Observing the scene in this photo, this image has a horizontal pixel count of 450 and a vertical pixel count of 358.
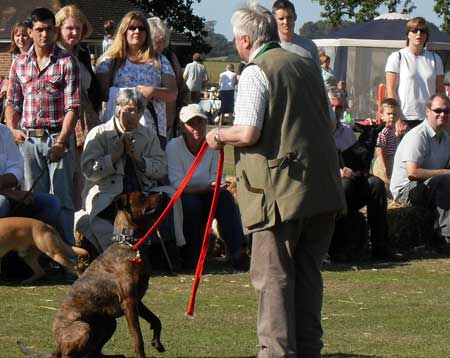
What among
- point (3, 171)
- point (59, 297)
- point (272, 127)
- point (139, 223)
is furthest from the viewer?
point (3, 171)

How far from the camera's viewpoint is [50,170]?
375 inches

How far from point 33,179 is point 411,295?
3.36 metres

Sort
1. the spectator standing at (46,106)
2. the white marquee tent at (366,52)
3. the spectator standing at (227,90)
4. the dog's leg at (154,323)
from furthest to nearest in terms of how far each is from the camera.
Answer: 1. the spectator standing at (227,90)
2. the white marquee tent at (366,52)
3. the spectator standing at (46,106)
4. the dog's leg at (154,323)

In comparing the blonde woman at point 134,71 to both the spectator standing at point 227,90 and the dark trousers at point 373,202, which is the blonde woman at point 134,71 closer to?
the dark trousers at point 373,202

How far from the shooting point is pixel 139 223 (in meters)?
6.71

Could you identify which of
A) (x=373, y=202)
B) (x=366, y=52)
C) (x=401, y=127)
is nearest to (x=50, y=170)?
(x=373, y=202)

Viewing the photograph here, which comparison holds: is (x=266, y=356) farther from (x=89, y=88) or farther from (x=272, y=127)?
(x=89, y=88)

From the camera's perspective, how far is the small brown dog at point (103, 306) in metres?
6.00

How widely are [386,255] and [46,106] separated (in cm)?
357

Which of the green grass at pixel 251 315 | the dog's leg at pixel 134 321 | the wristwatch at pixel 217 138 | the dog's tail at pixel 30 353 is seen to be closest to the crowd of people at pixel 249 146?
the wristwatch at pixel 217 138

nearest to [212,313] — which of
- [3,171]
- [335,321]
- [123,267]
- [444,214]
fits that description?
[335,321]

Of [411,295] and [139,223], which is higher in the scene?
[139,223]

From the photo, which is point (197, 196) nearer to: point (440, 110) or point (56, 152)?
point (56, 152)

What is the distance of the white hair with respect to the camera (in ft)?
18.8
